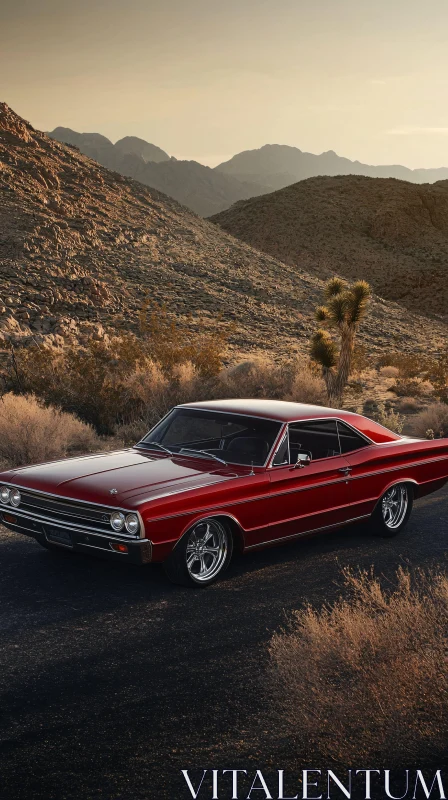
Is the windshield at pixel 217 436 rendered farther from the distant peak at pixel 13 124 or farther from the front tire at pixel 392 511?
the distant peak at pixel 13 124

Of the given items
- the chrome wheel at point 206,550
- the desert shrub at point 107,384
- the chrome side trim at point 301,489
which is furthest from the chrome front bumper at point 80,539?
the desert shrub at point 107,384

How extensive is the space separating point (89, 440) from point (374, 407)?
9.06 m

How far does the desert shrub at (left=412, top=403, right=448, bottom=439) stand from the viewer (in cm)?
1587

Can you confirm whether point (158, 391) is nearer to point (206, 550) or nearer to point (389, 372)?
point (206, 550)

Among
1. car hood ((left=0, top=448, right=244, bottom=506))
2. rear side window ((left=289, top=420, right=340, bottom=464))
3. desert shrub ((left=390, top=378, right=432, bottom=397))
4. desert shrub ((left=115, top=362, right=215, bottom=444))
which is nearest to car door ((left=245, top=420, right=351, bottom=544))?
rear side window ((left=289, top=420, right=340, bottom=464))

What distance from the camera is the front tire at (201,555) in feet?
20.6

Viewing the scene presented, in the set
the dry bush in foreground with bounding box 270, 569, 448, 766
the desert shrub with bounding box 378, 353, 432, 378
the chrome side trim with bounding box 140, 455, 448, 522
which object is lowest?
the desert shrub with bounding box 378, 353, 432, 378

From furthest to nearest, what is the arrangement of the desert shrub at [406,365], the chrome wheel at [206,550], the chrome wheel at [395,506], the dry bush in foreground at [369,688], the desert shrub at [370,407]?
the desert shrub at [406,365]
the desert shrub at [370,407]
the chrome wheel at [395,506]
the chrome wheel at [206,550]
the dry bush in foreground at [369,688]

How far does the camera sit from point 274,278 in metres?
50.3

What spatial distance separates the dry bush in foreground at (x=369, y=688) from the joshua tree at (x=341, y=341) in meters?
15.1

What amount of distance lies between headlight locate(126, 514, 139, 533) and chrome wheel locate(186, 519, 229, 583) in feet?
1.88

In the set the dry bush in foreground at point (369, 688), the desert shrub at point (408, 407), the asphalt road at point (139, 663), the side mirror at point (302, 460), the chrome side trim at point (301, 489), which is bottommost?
the desert shrub at point (408, 407)

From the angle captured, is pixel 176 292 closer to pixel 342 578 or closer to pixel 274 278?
pixel 274 278

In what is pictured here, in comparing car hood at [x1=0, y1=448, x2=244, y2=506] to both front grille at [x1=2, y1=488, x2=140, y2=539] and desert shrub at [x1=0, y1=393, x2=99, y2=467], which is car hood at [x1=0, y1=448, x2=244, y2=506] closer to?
front grille at [x1=2, y1=488, x2=140, y2=539]
